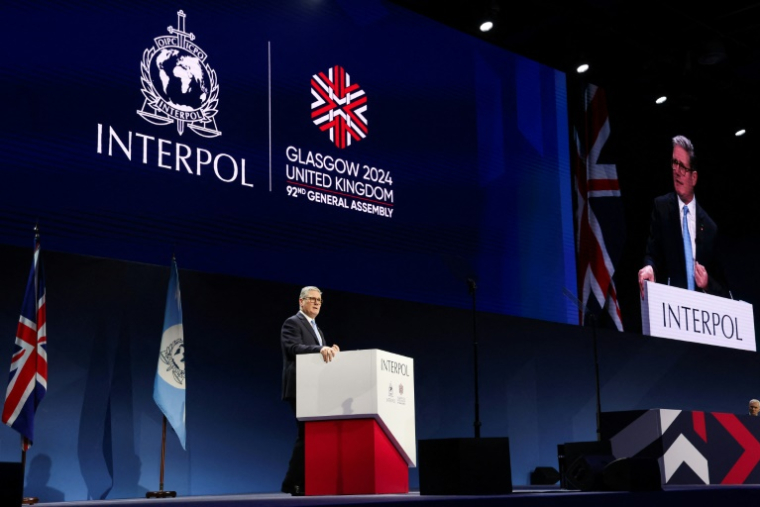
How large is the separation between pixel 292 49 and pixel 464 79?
70.9 inches

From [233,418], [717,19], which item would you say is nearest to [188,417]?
[233,418]

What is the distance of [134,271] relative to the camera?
594 cm

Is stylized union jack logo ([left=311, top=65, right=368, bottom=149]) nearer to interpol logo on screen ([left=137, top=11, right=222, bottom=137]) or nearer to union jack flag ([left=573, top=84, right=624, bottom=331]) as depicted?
interpol logo on screen ([left=137, top=11, right=222, bottom=137])

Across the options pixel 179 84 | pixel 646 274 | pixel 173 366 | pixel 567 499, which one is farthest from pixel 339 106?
pixel 567 499

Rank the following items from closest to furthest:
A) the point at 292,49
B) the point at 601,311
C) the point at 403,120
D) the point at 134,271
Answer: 1. the point at 134,271
2. the point at 292,49
3. the point at 403,120
4. the point at 601,311

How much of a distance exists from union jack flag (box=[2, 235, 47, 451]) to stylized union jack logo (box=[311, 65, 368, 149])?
7.90 feet

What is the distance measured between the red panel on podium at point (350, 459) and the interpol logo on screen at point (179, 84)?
2.28 meters

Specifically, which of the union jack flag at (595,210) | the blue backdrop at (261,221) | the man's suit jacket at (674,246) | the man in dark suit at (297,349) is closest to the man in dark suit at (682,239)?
the man's suit jacket at (674,246)

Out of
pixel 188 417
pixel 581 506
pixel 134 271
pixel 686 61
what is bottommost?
pixel 581 506

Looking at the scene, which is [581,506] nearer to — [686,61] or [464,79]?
[464,79]

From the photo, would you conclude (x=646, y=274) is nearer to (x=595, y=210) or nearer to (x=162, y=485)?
(x=595, y=210)

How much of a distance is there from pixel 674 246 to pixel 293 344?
5.52m

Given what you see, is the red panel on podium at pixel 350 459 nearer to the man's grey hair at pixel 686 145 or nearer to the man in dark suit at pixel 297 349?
the man in dark suit at pixel 297 349

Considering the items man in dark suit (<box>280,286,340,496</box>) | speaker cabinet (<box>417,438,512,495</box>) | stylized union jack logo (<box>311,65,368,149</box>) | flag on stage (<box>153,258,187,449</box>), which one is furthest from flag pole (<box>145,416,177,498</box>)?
speaker cabinet (<box>417,438,512,495</box>)
